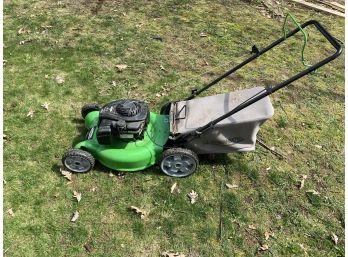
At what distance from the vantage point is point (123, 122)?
16.0 feet

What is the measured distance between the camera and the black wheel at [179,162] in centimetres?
502

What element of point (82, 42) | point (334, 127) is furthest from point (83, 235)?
point (82, 42)

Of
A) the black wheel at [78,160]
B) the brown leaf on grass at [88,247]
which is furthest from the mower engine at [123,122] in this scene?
the brown leaf on grass at [88,247]

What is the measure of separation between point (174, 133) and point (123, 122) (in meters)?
0.62

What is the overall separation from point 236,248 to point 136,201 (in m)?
1.32

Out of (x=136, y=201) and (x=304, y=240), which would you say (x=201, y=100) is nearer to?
(x=136, y=201)

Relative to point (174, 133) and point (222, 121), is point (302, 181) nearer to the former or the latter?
point (222, 121)

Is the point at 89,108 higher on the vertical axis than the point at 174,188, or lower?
higher

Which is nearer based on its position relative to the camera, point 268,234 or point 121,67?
point 268,234

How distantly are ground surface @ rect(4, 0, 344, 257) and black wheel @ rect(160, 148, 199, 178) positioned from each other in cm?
14

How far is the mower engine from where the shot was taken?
4914 mm

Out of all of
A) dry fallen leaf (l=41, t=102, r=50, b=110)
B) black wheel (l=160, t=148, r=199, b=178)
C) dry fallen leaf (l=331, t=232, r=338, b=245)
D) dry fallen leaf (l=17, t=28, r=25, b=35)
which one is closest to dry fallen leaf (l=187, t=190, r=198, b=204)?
black wheel (l=160, t=148, r=199, b=178)

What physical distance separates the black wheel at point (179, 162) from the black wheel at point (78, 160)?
0.90m

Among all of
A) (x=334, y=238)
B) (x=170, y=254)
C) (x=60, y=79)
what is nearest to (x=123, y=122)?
(x=170, y=254)
